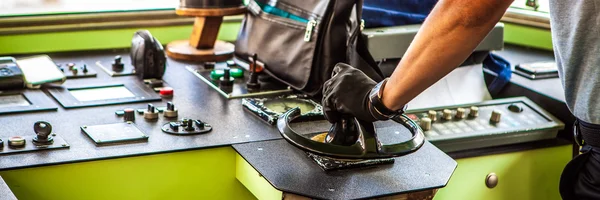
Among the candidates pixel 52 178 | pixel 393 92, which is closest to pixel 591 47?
pixel 393 92

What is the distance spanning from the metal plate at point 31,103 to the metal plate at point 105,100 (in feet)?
0.10

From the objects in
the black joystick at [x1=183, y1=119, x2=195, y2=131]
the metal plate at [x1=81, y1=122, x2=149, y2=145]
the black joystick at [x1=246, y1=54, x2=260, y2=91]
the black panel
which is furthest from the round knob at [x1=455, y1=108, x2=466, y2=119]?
the metal plate at [x1=81, y1=122, x2=149, y2=145]

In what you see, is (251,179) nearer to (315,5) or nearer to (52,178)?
(52,178)

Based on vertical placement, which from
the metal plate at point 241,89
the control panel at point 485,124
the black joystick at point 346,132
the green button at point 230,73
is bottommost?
the control panel at point 485,124

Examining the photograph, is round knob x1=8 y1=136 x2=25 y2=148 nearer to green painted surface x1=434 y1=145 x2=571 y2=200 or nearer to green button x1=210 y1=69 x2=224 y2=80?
green button x1=210 y1=69 x2=224 y2=80

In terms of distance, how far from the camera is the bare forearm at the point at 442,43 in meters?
1.44

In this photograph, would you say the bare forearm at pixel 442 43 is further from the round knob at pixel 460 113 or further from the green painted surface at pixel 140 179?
the round knob at pixel 460 113

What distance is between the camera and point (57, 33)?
2670 millimetres

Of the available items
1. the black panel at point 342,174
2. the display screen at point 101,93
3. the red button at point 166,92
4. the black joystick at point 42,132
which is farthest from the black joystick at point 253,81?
the black joystick at point 42,132

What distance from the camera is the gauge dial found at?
85.7 inches

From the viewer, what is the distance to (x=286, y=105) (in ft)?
7.25

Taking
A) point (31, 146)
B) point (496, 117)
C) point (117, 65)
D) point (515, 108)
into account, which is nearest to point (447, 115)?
point (496, 117)

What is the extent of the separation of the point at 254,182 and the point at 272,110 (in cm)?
32

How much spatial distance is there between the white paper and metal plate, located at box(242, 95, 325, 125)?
14.0 inches
